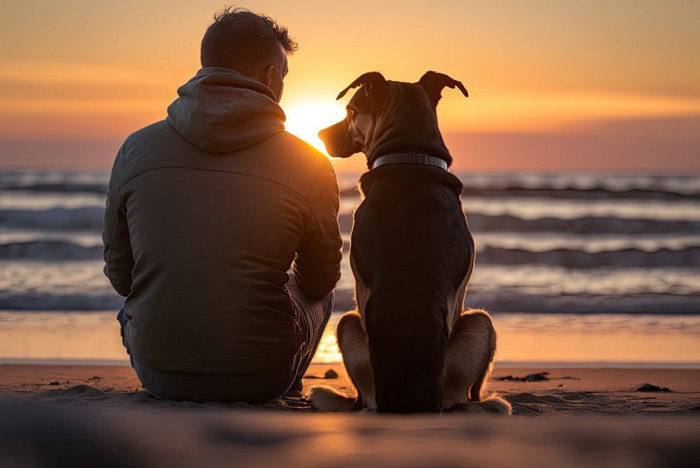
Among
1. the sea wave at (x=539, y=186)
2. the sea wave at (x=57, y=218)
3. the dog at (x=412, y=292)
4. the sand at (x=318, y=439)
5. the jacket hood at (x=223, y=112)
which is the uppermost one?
the sea wave at (x=539, y=186)

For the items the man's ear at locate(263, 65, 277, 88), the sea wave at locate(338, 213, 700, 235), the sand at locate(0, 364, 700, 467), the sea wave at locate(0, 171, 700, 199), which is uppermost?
the sea wave at locate(0, 171, 700, 199)

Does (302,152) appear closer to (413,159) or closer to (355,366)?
(413,159)

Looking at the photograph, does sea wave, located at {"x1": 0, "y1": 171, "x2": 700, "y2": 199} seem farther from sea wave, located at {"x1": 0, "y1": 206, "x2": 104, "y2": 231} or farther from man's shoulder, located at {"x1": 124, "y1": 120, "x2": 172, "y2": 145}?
man's shoulder, located at {"x1": 124, "y1": 120, "x2": 172, "y2": 145}

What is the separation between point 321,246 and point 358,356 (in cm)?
63

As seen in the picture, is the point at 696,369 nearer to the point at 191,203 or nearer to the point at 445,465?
the point at 191,203

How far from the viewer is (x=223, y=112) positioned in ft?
12.7

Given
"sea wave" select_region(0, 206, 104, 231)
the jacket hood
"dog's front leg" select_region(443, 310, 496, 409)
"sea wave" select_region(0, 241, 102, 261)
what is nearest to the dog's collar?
the jacket hood

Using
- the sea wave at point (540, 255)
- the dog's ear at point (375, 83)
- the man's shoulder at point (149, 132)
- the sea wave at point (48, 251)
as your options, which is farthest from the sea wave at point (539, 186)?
the man's shoulder at point (149, 132)

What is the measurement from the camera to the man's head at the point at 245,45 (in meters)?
4.27

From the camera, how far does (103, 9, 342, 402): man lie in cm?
384

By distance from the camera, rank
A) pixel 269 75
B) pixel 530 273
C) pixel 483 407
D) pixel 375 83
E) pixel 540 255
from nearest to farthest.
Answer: pixel 483 407 < pixel 269 75 < pixel 375 83 < pixel 530 273 < pixel 540 255

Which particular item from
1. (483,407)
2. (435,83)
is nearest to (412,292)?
(483,407)

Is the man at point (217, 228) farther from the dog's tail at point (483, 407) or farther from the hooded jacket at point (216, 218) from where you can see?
the dog's tail at point (483, 407)

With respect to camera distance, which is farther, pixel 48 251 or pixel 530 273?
pixel 48 251
